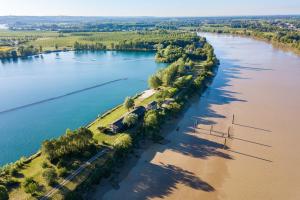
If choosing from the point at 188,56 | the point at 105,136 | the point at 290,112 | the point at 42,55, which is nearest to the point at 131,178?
the point at 105,136

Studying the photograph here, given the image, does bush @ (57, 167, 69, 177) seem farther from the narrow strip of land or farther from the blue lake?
the blue lake

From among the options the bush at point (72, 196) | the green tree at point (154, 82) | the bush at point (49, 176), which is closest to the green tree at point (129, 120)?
the bush at point (49, 176)

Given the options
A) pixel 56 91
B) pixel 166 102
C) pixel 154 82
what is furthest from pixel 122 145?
pixel 56 91

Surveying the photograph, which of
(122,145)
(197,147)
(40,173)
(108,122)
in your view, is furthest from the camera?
(108,122)

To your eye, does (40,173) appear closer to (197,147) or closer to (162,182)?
(162,182)

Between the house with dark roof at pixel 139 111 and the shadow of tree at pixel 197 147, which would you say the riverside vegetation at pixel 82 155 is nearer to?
the house with dark roof at pixel 139 111
